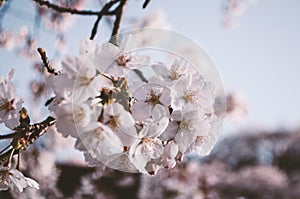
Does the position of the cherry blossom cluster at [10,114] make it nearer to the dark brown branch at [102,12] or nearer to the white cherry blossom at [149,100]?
the white cherry blossom at [149,100]

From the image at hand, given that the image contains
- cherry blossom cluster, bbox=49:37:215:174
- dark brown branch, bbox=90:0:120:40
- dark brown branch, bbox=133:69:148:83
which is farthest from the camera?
dark brown branch, bbox=90:0:120:40

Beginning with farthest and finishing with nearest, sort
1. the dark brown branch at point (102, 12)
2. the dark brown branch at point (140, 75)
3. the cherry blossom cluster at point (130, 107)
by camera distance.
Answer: the dark brown branch at point (102, 12), the dark brown branch at point (140, 75), the cherry blossom cluster at point (130, 107)

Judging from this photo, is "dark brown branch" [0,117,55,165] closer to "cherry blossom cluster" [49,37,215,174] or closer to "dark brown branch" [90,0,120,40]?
"cherry blossom cluster" [49,37,215,174]

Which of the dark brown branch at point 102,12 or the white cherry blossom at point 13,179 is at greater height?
the dark brown branch at point 102,12

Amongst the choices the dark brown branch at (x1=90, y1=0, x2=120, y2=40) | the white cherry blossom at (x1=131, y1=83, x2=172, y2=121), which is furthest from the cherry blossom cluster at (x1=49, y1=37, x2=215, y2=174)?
the dark brown branch at (x1=90, y1=0, x2=120, y2=40)

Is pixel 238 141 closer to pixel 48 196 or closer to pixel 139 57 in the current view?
pixel 48 196

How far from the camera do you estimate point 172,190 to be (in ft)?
18.1

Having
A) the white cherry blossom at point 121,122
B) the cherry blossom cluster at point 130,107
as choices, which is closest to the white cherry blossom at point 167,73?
the cherry blossom cluster at point 130,107

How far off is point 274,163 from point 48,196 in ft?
22.5

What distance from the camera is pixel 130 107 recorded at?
0.66m

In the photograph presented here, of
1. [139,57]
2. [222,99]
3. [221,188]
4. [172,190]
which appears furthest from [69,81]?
[221,188]

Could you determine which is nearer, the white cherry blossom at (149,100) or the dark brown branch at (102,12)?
the white cherry blossom at (149,100)

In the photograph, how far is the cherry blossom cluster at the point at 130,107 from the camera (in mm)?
593

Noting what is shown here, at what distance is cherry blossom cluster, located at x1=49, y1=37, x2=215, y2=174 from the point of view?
1.95 ft
